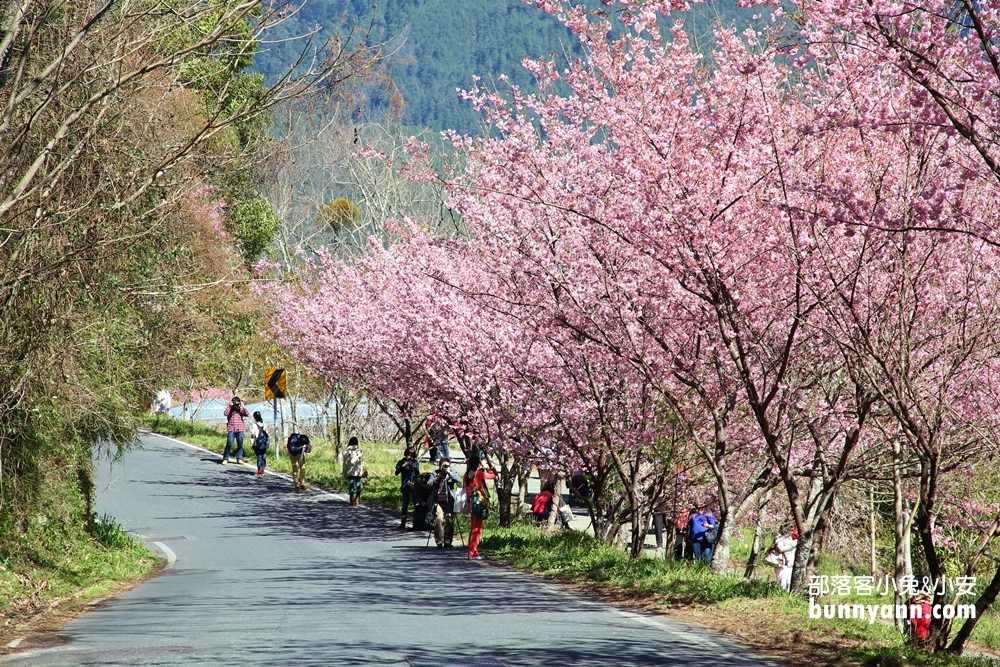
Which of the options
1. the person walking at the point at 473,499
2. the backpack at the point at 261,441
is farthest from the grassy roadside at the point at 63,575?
the backpack at the point at 261,441

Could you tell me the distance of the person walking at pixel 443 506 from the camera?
70.5 ft

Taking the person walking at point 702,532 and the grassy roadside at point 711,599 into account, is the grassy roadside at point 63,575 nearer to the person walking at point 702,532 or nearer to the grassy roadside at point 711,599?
the grassy roadside at point 711,599

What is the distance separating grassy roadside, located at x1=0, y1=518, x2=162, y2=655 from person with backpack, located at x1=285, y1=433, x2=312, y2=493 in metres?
9.22

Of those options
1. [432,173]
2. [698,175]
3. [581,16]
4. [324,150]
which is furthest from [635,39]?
[324,150]

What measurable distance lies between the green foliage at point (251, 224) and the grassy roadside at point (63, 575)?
19.0 metres

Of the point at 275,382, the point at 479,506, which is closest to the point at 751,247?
the point at 479,506

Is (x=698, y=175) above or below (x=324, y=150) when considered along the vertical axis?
below

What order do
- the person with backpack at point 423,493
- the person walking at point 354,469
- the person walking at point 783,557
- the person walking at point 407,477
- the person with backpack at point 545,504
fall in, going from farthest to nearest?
the person walking at point 354,469 → the person walking at point 407,477 → the person with backpack at point 545,504 → the person with backpack at point 423,493 → the person walking at point 783,557

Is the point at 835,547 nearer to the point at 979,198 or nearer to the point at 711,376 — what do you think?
the point at 711,376

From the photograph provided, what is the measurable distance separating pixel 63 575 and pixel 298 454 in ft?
45.5

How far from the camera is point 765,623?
11.8 meters

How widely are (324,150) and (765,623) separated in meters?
50.0

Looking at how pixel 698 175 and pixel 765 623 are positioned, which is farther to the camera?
pixel 698 175

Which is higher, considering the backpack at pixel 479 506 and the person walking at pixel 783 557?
the backpack at pixel 479 506
